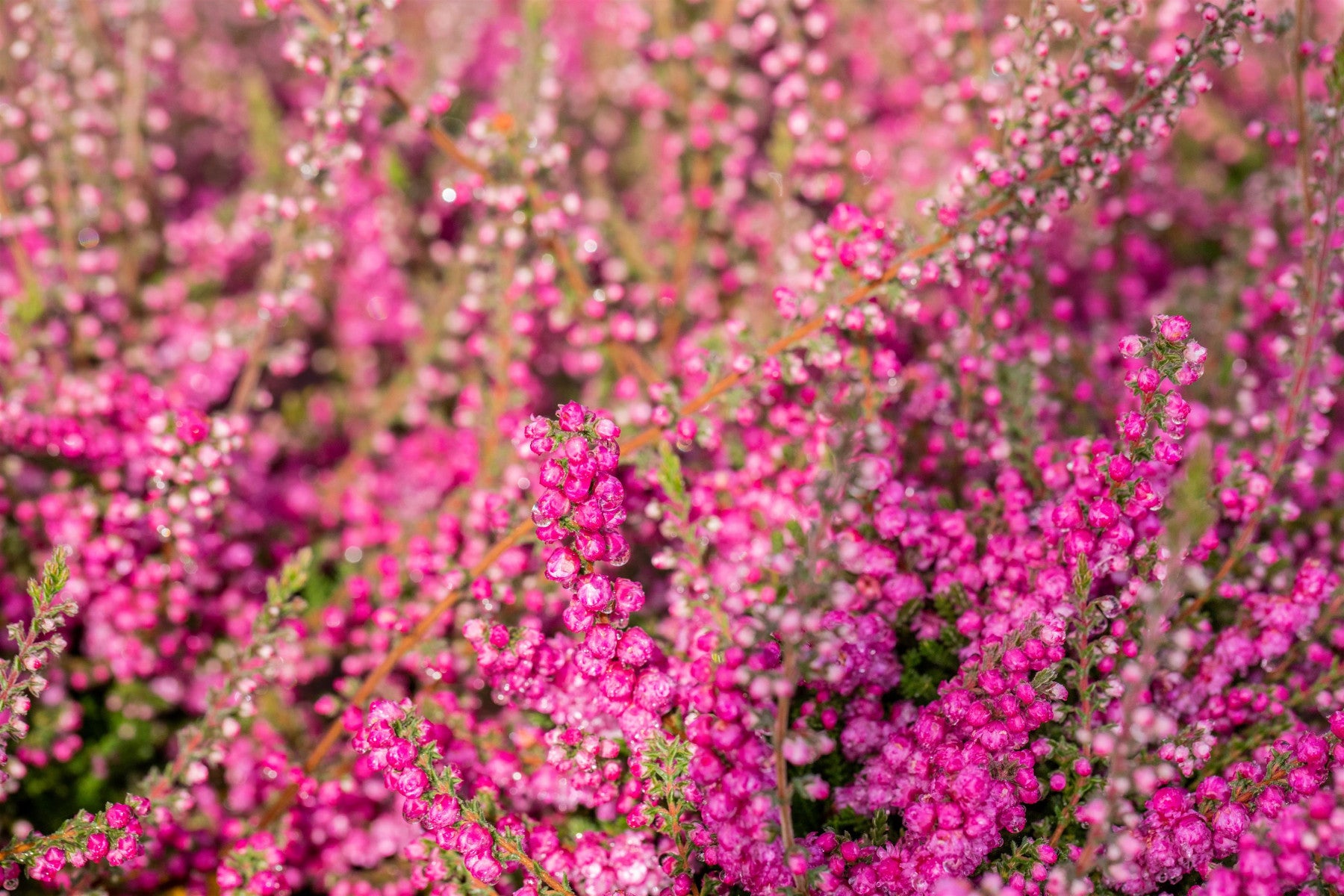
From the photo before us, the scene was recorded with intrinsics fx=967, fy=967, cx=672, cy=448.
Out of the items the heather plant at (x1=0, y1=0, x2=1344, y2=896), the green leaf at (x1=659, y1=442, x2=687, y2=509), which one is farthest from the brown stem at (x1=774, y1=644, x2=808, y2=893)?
the green leaf at (x1=659, y1=442, x2=687, y2=509)

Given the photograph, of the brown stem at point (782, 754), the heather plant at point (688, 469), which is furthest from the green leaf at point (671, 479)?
the brown stem at point (782, 754)

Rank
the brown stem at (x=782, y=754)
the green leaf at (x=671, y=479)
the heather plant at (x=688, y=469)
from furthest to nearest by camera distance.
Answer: the green leaf at (x=671, y=479)
the heather plant at (x=688, y=469)
the brown stem at (x=782, y=754)

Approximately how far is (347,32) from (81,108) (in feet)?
2.94

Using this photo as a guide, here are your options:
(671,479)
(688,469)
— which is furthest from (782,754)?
(688,469)

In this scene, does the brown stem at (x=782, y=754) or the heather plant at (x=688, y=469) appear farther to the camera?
the heather plant at (x=688, y=469)

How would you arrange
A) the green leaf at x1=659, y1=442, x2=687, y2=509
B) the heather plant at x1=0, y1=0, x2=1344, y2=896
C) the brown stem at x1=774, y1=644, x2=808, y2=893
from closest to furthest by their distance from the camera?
the brown stem at x1=774, y1=644, x2=808, y2=893, the heather plant at x1=0, y1=0, x2=1344, y2=896, the green leaf at x1=659, y1=442, x2=687, y2=509

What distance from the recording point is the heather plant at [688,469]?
1101mm

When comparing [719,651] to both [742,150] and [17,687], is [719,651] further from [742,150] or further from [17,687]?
[742,150]

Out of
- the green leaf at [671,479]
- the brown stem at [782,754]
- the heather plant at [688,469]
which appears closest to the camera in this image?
the brown stem at [782,754]

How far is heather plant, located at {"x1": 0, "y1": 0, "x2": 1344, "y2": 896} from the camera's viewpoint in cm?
110

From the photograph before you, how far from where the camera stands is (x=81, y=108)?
6.40ft

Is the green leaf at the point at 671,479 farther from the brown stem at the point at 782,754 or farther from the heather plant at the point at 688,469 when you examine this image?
the brown stem at the point at 782,754

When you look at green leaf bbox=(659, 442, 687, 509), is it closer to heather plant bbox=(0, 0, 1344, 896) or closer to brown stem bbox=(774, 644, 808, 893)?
heather plant bbox=(0, 0, 1344, 896)

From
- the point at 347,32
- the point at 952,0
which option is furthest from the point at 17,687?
the point at 952,0
